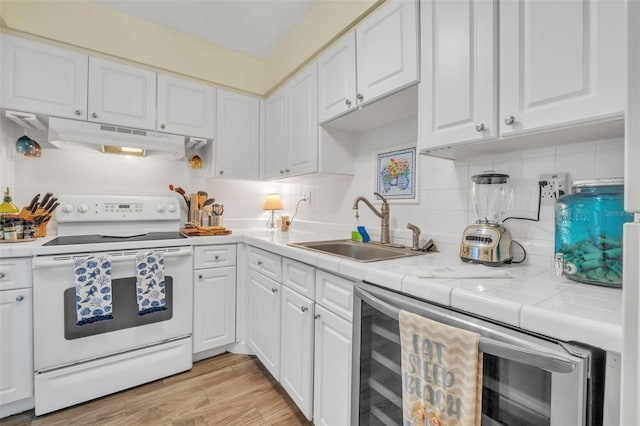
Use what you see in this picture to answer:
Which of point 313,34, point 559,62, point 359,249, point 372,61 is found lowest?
point 359,249

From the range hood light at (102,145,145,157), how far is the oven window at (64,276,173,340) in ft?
3.49

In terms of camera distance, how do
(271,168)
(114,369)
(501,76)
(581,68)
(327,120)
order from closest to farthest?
(581,68) → (501,76) → (114,369) → (327,120) → (271,168)

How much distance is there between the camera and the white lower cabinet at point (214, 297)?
2.06 metres

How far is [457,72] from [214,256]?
1910 millimetres

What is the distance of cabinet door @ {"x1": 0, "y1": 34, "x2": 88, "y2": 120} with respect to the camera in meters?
1.75

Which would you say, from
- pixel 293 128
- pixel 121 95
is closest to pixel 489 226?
pixel 293 128

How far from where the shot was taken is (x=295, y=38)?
218 centimetres

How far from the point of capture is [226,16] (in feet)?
6.91

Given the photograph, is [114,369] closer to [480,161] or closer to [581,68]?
[480,161]

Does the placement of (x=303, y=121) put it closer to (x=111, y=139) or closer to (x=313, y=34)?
(x=313, y=34)

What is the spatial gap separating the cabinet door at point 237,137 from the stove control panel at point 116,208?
51 cm

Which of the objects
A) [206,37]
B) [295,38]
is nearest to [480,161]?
[295,38]

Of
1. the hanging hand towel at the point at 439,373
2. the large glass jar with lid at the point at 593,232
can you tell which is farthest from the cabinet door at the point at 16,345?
the large glass jar with lid at the point at 593,232

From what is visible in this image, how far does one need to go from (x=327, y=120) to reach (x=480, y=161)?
960 mm
